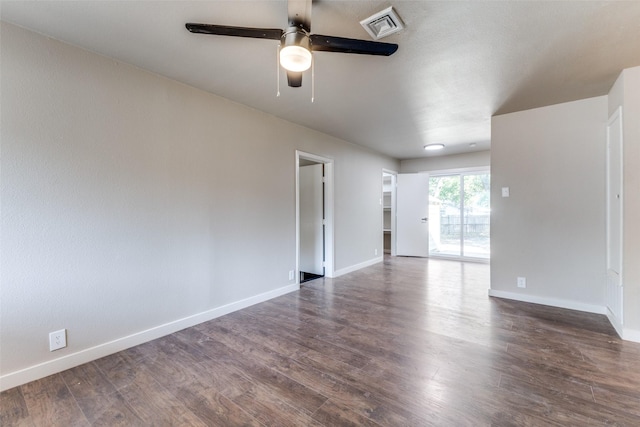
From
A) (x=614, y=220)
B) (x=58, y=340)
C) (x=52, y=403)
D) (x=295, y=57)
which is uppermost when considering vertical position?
(x=295, y=57)

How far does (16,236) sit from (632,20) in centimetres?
443

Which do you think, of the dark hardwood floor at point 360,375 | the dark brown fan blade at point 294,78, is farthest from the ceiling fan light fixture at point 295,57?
the dark hardwood floor at point 360,375

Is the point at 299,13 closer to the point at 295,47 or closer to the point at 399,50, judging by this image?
the point at 295,47

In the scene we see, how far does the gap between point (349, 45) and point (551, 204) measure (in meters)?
3.29

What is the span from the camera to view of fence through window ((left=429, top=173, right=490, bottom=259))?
6.19m

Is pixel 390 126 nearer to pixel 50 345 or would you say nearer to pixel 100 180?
pixel 100 180

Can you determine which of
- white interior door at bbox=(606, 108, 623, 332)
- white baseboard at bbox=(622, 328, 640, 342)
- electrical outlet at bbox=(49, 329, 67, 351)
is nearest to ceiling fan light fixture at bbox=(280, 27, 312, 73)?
electrical outlet at bbox=(49, 329, 67, 351)

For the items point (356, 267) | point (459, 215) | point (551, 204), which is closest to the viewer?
point (551, 204)

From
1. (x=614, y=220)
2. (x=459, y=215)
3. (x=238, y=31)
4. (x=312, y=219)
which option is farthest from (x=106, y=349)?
(x=459, y=215)

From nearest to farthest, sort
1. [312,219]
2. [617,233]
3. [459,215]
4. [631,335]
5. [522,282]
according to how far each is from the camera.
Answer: [631,335], [617,233], [522,282], [312,219], [459,215]

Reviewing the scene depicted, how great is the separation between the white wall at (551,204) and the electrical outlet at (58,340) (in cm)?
460

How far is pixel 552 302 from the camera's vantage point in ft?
11.0

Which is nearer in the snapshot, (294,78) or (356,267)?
(294,78)

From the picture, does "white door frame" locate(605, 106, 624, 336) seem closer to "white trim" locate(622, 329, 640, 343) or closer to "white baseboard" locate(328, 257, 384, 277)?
"white trim" locate(622, 329, 640, 343)
